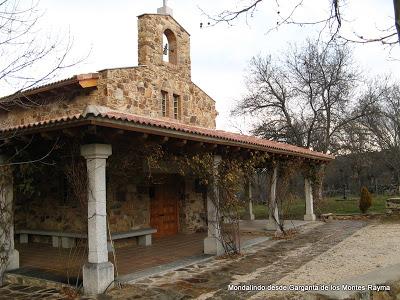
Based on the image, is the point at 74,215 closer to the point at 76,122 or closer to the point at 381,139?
the point at 76,122

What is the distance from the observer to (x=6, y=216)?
7379 mm

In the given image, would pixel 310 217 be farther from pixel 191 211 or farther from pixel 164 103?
pixel 164 103

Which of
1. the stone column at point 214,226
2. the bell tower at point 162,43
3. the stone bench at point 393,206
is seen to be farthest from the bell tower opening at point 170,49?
the stone bench at point 393,206

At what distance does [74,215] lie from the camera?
9.80m

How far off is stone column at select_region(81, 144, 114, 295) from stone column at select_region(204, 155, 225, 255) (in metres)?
2.98

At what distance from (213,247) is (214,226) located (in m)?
0.46

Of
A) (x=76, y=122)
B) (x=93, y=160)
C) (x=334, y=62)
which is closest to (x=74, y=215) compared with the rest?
(x=93, y=160)

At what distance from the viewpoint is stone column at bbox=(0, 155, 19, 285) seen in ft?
23.8

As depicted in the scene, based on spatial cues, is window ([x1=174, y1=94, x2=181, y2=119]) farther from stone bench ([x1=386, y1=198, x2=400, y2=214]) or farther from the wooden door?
stone bench ([x1=386, y1=198, x2=400, y2=214])

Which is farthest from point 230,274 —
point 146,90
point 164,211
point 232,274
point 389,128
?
point 389,128

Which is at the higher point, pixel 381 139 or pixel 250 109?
pixel 250 109

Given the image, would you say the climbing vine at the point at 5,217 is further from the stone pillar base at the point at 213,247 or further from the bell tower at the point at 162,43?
the bell tower at the point at 162,43

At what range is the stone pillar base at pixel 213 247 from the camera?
8625 mm

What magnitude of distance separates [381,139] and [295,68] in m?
7.87
